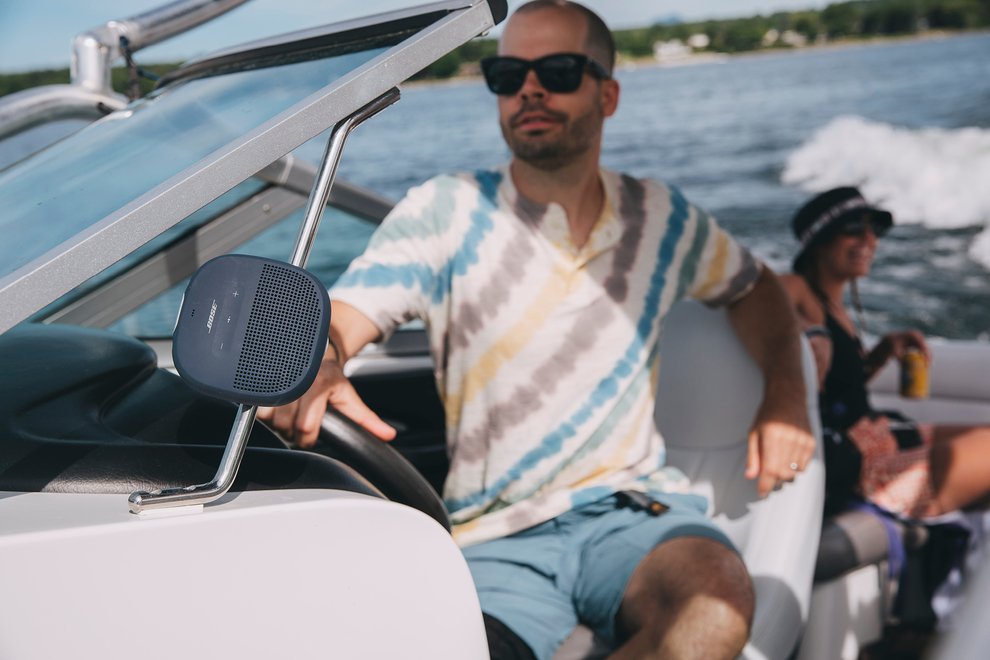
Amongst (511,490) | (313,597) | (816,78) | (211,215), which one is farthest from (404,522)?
(816,78)

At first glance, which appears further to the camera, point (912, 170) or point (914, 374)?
point (912, 170)

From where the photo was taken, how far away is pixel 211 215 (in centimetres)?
237

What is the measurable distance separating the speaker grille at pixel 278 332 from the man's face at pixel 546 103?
0.93 metres

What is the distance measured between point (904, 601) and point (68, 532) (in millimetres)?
1917

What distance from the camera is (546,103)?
69.0 inches

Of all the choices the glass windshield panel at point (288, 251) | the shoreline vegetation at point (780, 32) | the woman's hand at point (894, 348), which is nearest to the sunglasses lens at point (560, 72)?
the glass windshield panel at point (288, 251)

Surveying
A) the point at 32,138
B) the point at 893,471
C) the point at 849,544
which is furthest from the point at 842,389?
the point at 32,138

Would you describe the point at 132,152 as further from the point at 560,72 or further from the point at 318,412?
the point at 560,72

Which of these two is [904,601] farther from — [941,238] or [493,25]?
[941,238]

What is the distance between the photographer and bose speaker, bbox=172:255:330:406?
2.87 feet

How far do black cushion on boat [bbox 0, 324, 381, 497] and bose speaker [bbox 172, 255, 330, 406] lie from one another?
17 centimetres

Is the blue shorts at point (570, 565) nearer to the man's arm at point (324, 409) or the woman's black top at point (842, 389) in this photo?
the man's arm at point (324, 409)

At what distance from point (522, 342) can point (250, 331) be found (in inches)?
35.1

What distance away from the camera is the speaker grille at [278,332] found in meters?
0.89
